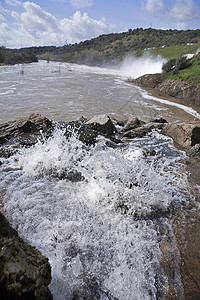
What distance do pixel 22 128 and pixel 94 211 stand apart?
4.17 meters

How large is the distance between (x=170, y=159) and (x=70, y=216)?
3.48m

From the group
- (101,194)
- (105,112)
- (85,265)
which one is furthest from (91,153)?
(105,112)

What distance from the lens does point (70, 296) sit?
1.87m

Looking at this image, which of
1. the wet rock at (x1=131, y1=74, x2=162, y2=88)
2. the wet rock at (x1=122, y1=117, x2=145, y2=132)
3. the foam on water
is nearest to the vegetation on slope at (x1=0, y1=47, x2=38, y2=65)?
the wet rock at (x1=131, y1=74, x2=162, y2=88)

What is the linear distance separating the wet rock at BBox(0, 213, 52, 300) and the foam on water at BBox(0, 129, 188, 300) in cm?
47

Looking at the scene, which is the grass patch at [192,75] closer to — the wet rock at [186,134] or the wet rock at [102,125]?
the wet rock at [186,134]

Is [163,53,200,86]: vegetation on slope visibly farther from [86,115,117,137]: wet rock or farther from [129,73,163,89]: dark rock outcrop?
[86,115,117,137]: wet rock

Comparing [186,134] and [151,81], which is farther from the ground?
[151,81]

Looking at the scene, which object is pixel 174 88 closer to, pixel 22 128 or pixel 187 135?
pixel 187 135

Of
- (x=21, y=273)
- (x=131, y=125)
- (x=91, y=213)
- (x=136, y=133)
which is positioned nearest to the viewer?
(x=21, y=273)

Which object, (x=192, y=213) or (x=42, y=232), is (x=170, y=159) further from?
(x=42, y=232)

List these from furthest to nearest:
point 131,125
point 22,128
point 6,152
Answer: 1. point 131,125
2. point 22,128
3. point 6,152

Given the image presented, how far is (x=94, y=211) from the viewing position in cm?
302

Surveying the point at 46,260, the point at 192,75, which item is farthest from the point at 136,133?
the point at 192,75
